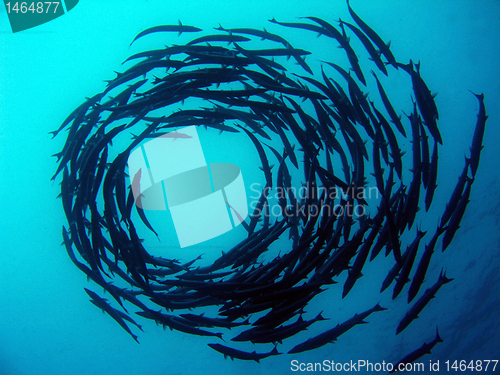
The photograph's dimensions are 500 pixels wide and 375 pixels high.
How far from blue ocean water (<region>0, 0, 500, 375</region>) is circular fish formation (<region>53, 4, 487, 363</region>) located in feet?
0.55

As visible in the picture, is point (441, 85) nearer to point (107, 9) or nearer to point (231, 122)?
point (231, 122)

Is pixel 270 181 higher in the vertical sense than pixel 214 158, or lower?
lower

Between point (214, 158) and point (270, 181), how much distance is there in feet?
1.30

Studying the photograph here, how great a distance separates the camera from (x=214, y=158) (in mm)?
1620

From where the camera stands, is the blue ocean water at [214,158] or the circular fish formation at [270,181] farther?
the blue ocean water at [214,158]

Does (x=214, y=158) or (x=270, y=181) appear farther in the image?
(x=214, y=158)

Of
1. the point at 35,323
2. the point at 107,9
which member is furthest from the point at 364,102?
the point at 35,323

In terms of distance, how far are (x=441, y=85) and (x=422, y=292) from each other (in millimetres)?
1277

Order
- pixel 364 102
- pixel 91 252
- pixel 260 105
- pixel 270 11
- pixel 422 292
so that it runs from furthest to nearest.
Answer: pixel 422 292, pixel 270 11, pixel 91 252, pixel 364 102, pixel 260 105

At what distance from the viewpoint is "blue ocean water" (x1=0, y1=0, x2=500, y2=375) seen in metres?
1.57

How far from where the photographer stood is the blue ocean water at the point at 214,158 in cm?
157

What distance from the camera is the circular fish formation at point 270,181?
1258 millimetres

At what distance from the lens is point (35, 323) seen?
175 cm

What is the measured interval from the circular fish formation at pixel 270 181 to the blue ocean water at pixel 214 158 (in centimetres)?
17
